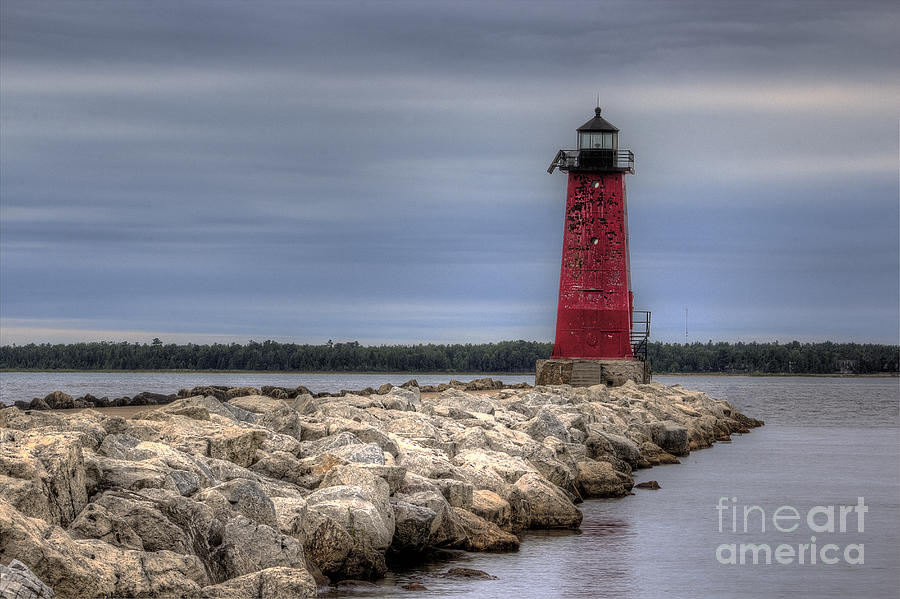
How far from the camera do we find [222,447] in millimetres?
10594

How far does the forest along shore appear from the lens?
22.9 feet

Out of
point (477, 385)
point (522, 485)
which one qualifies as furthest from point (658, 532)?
point (477, 385)

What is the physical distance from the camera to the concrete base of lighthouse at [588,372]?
1144 inches

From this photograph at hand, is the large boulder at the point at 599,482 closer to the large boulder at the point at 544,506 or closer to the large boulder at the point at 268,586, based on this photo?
the large boulder at the point at 544,506

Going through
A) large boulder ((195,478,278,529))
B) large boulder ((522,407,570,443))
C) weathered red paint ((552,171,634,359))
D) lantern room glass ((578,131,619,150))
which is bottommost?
large boulder ((195,478,278,529))

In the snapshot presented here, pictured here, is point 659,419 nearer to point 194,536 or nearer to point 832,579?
point 832,579

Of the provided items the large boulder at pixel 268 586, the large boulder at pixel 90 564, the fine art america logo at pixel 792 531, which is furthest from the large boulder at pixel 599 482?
the large boulder at pixel 90 564

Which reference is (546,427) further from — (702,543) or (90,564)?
(90,564)

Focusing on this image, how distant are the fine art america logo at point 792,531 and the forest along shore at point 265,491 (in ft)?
5.56

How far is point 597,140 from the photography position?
97.7 feet

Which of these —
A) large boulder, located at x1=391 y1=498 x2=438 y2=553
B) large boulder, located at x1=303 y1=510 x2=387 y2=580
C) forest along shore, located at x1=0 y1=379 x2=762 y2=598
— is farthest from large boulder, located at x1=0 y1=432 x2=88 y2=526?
large boulder, located at x1=391 y1=498 x2=438 y2=553

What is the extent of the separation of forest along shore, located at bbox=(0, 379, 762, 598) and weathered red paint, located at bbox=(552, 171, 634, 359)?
12085 millimetres

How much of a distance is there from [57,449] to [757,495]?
12126mm

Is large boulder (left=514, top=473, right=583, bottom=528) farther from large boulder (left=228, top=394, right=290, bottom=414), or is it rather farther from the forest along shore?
large boulder (left=228, top=394, right=290, bottom=414)
